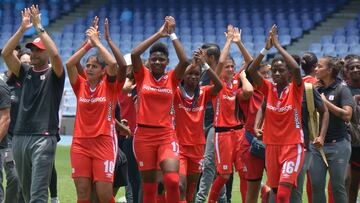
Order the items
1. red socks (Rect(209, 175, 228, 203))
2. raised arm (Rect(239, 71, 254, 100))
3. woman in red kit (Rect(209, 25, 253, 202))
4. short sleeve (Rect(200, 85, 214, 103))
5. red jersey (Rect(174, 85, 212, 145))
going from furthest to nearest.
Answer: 1. woman in red kit (Rect(209, 25, 253, 202))
2. red socks (Rect(209, 175, 228, 203))
3. raised arm (Rect(239, 71, 254, 100))
4. short sleeve (Rect(200, 85, 214, 103))
5. red jersey (Rect(174, 85, 212, 145))

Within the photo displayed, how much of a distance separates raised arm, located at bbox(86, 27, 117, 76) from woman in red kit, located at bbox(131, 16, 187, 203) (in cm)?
66

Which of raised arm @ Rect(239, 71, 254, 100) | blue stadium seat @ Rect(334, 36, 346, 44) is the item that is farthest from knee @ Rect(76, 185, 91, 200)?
blue stadium seat @ Rect(334, 36, 346, 44)

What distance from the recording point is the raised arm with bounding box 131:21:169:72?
35.1 feet

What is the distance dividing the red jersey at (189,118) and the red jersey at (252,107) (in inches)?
38.0

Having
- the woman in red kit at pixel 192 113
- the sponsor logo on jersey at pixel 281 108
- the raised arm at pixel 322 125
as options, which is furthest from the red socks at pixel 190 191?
the raised arm at pixel 322 125

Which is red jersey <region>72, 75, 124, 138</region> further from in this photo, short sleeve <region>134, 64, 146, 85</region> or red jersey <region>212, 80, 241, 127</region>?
red jersey <region>212, 80, 241, 127</region>

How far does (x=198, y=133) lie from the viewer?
11562 millimetres

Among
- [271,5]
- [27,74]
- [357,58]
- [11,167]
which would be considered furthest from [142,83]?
[271,5]

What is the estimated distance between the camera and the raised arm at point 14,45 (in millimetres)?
10047

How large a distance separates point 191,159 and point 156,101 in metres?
1.13

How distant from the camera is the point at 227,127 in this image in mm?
12805

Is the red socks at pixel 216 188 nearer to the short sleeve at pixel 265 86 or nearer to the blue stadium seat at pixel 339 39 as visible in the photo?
the short sleeve at pixel 265 86

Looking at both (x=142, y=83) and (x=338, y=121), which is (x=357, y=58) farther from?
(x=142, y=83)

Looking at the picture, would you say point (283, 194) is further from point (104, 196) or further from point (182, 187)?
point (104, 196)
